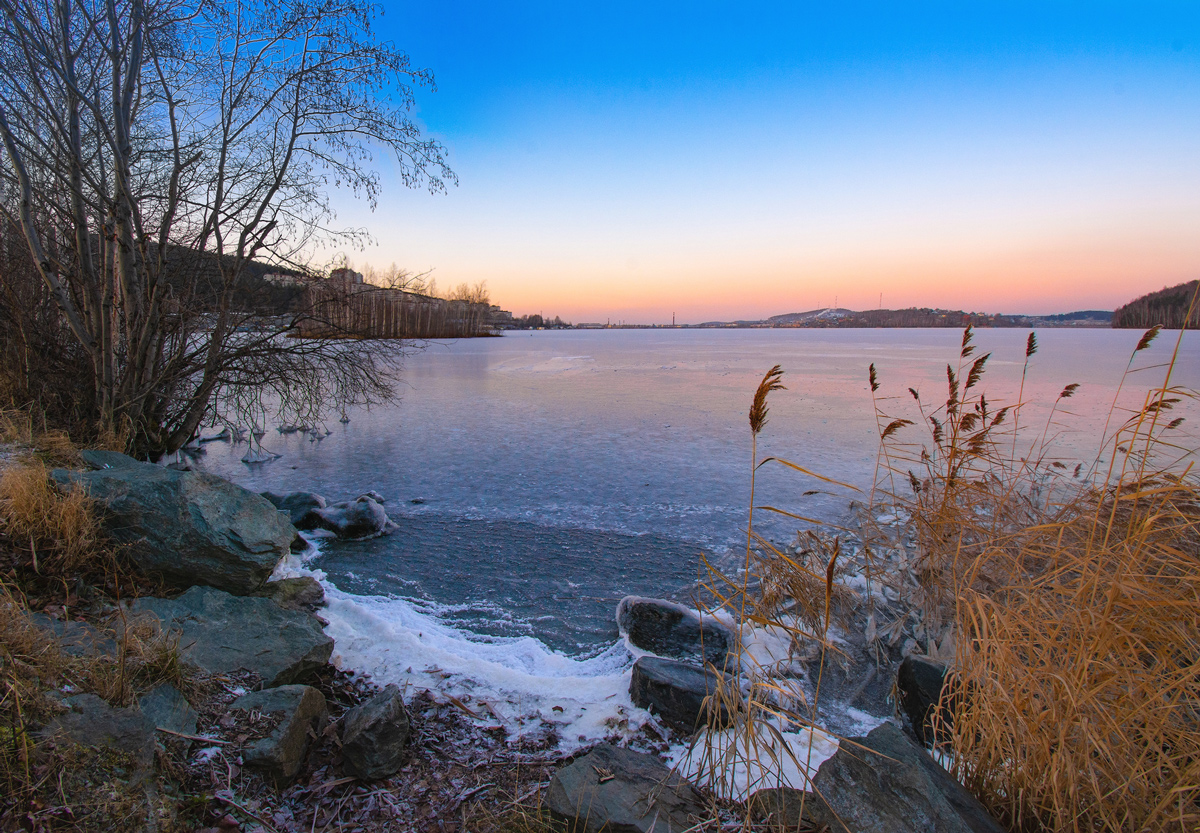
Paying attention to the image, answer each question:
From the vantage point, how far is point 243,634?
3.17 m

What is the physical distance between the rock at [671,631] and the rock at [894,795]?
68.5 inches

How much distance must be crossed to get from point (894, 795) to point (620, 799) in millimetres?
972

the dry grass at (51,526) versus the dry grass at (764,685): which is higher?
the dry grass at (51,526)

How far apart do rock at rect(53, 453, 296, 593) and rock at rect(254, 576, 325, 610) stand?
0.18m

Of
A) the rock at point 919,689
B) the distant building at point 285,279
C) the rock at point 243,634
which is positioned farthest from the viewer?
the distant building at point 285,279

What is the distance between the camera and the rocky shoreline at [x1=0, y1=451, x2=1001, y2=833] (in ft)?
6.35

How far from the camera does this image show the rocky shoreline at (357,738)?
76.2 inches

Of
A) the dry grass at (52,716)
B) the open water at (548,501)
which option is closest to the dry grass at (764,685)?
the open water at (548,501)

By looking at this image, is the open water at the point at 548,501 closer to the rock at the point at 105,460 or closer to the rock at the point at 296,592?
the rock at the point at 296,592

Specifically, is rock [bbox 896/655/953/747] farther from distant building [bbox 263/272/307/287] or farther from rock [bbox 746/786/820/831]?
distant building [bbox 263/272/307/287]

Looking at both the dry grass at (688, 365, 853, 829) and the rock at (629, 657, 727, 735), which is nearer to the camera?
the dry grass at (688, 365, 853, 829)

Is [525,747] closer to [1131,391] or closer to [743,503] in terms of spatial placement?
[743,503]

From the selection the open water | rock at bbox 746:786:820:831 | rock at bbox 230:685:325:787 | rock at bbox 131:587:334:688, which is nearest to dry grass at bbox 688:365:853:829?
rock at bbox 746:786:820:831

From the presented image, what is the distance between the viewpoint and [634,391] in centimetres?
1784
